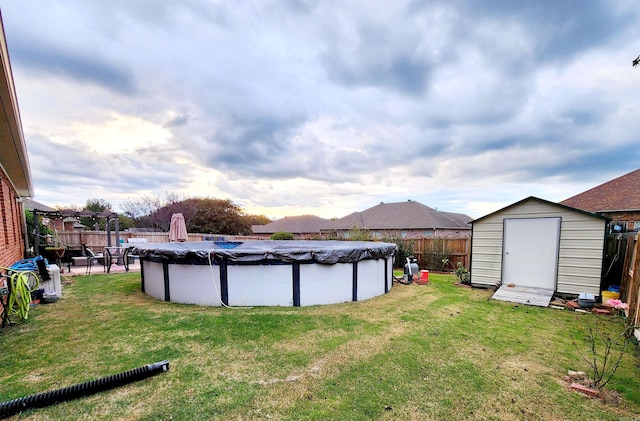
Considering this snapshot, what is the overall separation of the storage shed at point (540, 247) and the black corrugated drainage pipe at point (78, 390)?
7.40 metres

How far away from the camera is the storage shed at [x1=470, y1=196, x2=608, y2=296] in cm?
548

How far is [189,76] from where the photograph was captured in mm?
6996

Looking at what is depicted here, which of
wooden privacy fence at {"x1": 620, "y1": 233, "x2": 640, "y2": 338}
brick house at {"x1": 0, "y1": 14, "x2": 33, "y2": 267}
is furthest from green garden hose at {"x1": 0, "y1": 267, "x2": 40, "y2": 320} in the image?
wooden privacy fence at {"x1": 620, "y1": 233, "x2": 640, "y2": 338}

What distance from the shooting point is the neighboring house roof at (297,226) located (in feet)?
91.2

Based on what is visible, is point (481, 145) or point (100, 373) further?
point (481, 145)

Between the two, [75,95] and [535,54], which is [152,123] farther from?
[535,54]

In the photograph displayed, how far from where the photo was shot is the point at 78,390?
210cm

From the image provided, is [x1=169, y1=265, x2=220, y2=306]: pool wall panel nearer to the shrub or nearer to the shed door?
the shed door

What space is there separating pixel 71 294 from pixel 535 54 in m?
11.9

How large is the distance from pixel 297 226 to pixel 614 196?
926 inches

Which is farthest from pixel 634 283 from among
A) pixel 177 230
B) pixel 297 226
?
pixel 297 226

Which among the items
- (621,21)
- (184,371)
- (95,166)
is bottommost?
(184,371)

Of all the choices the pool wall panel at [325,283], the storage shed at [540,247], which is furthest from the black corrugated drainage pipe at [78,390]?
the storage shed at [540,247]

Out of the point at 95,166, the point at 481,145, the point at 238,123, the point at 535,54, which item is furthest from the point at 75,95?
the point at 481,145
